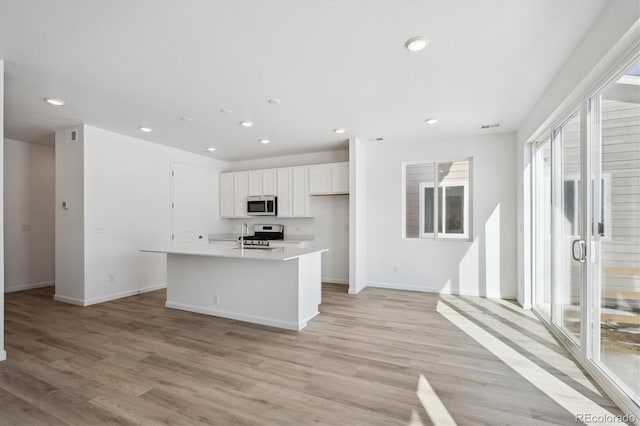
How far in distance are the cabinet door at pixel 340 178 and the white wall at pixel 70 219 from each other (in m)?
3.90

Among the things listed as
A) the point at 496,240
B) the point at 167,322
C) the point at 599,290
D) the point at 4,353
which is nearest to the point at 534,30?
the point at 599,290

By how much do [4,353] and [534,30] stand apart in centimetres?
511

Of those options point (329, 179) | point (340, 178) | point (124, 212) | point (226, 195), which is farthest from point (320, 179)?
point (124, 212)

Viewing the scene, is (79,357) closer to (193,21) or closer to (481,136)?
(193,21)

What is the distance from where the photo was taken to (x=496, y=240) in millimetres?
4777

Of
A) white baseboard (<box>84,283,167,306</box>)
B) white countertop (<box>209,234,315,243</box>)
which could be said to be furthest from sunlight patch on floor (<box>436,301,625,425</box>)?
white baseboard (<box>84,283,167,306</box>)

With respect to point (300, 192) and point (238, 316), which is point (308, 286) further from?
point (300, 192)

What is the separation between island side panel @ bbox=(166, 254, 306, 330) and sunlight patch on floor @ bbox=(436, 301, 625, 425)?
1.95 meters

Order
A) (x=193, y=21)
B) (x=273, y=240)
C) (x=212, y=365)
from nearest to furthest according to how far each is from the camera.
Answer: (x=193, y=21)
(x=212, y=365)
(x=273, y=240)

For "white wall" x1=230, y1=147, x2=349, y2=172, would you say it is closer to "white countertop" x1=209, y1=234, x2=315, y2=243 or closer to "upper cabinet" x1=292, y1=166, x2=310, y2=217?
"upper cabinet" x1=292, y1=166, x2=310, y2=217

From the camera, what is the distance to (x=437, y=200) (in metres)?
5.25

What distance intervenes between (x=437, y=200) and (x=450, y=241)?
74 cm

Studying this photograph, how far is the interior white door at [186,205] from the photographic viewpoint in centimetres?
573

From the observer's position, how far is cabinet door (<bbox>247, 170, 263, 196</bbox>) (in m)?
6.32
